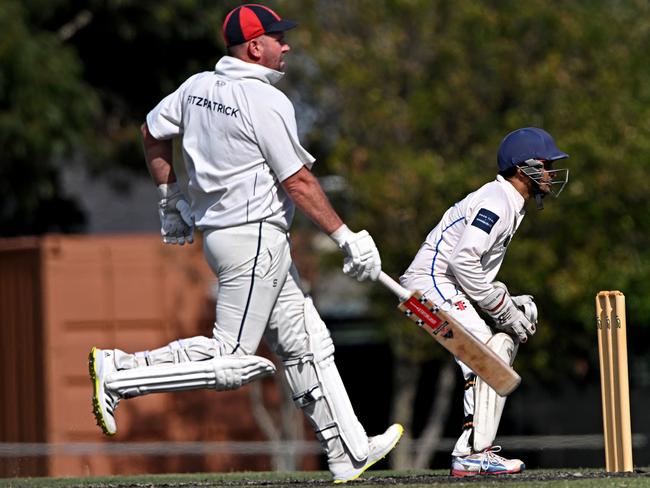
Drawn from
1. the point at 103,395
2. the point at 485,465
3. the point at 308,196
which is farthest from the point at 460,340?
the point at 103,395

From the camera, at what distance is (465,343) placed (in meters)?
6.51

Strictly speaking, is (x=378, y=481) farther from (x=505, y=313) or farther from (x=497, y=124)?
(x=497, y=124)

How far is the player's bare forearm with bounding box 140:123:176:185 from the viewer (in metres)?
6.79

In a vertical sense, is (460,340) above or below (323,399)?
above

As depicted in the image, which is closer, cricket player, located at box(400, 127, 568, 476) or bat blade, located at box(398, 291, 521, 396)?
bat blade, located at box(398, 291, 521, 396)

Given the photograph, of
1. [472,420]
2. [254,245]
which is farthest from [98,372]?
[472,420]

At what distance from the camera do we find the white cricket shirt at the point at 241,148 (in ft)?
20.9

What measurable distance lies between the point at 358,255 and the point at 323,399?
2.24 ft

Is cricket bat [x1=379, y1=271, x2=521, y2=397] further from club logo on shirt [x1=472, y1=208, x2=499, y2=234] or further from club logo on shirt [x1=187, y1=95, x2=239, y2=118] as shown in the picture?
club logo on shirt [x1=187, y1=95, x2=239, y2=118]

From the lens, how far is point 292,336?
656 centimetres

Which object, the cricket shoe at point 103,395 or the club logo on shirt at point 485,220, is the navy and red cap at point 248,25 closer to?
the club logo on shirt at point 485,220

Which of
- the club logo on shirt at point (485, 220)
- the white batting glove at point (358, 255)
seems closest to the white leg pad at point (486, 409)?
the club logo on shirt at point (485, 220)

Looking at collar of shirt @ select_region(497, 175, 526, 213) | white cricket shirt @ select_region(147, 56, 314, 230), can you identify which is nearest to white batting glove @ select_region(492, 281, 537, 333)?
collar of shirt @ select_region(497, 175, 526, 213)

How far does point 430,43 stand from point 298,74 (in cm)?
158
